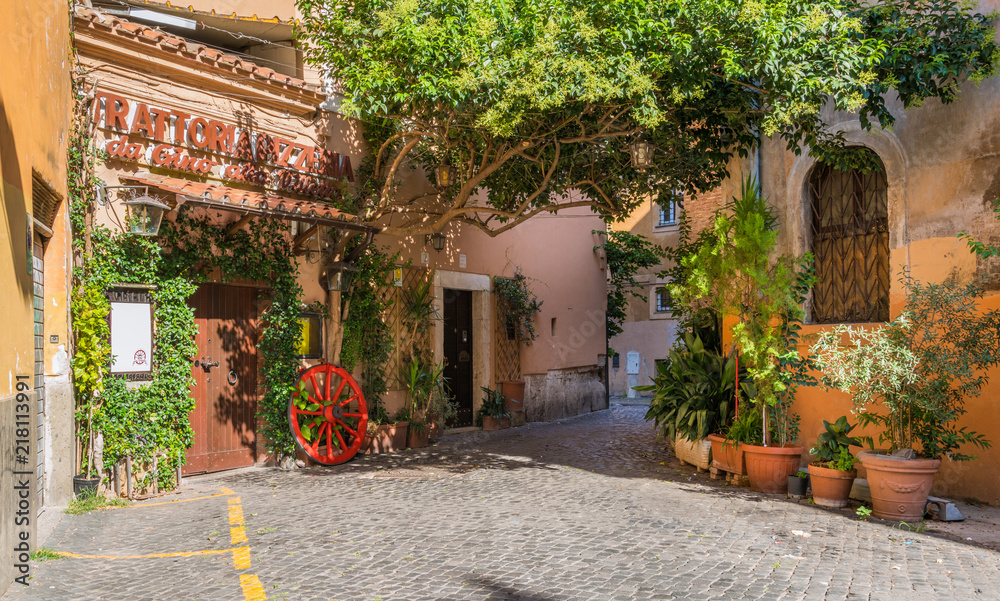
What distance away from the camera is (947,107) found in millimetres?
7484

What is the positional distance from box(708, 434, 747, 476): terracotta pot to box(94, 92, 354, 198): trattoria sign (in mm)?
5562

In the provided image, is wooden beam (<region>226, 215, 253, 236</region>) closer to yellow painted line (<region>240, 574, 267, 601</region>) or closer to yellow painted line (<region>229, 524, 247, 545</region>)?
yellow painted line (<region>229, 524, 247, 545</region>)

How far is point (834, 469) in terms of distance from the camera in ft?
22.5

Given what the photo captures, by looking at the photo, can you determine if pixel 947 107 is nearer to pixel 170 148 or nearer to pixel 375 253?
pixel 375 253

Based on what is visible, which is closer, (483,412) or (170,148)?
(170,148)

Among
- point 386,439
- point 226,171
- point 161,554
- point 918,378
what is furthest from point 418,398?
point 918,378

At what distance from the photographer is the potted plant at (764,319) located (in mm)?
7414

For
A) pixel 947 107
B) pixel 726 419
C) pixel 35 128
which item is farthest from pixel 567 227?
pixel 35 128

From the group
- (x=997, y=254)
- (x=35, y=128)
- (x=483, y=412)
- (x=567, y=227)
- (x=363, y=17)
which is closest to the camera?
(x=35, y=128)

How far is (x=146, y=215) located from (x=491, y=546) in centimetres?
448

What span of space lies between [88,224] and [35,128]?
1.77 m

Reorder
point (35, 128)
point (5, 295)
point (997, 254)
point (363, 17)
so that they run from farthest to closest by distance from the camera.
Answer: point (363, 17) → point (997, 254) → point (35, 128) → point (5, 295)

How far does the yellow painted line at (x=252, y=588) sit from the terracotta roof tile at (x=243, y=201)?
3.86 m

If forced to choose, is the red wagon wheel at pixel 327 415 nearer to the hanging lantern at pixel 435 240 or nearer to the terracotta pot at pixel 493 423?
the hanging lantern at pixel 435 240
